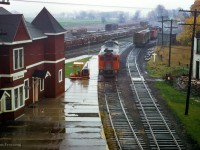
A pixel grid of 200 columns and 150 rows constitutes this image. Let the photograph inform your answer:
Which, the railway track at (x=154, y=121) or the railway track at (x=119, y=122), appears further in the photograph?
the railway track at (x=154, y=121)

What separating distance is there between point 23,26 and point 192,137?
44.3ft

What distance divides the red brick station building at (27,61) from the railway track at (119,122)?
485cm

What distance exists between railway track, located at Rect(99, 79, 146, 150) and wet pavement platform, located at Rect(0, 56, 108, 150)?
2.65 feet

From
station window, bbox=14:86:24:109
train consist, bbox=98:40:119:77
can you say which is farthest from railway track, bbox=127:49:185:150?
station window, bbox=14:86:24:109

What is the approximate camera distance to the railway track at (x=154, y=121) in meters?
22.0

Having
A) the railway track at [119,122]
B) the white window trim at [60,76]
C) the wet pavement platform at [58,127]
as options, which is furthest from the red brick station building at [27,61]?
the railway track at [119,122]

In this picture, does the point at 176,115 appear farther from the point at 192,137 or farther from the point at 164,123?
the point at 192,137

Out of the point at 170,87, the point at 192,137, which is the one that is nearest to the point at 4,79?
the point at 192,137

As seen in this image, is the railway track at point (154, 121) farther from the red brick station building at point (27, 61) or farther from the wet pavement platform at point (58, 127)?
the red brick station building at point (27, 61)

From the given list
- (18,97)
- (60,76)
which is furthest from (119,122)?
(60,76)

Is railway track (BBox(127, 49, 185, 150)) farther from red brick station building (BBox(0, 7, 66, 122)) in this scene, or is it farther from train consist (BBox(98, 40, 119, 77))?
red brick station building (BBox(0, 7, 66, 122))

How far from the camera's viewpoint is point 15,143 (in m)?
21.9

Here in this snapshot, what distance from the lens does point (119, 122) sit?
2647cm

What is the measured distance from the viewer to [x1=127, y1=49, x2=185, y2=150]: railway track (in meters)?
22.0
